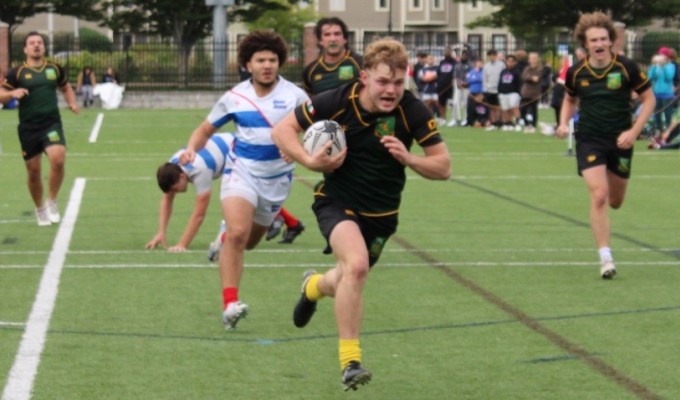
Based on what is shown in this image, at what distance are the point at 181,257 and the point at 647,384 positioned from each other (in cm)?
610

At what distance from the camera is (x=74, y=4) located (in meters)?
70.2

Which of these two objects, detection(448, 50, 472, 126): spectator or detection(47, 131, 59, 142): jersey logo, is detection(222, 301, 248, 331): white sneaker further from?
detection(448, 50, 472, 126): spectator

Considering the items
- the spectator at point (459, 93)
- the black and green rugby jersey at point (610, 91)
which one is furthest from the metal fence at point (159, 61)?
the black and green rugby jersey at point (610, 91)

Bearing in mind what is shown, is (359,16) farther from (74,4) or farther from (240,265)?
(240,265)

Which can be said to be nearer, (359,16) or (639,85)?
(639,85)

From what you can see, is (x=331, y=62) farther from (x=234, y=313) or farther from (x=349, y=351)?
(x=349, y=351)

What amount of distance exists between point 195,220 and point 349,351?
5.85 m

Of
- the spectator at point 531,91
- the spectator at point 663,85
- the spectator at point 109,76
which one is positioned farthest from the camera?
the spectator at point 109,76

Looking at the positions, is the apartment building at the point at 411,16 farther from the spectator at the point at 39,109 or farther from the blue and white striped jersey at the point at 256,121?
the blue and white striped jersey at the point at 256,121

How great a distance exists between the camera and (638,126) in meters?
11.7

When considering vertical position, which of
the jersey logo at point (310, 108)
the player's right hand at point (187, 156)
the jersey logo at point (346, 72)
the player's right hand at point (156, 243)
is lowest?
the player's right hand at point (156, 243)

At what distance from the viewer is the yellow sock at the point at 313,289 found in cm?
832

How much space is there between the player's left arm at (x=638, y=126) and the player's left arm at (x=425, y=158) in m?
4.16

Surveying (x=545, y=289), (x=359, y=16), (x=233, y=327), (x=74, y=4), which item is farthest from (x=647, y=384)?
(x=359, y=16)
